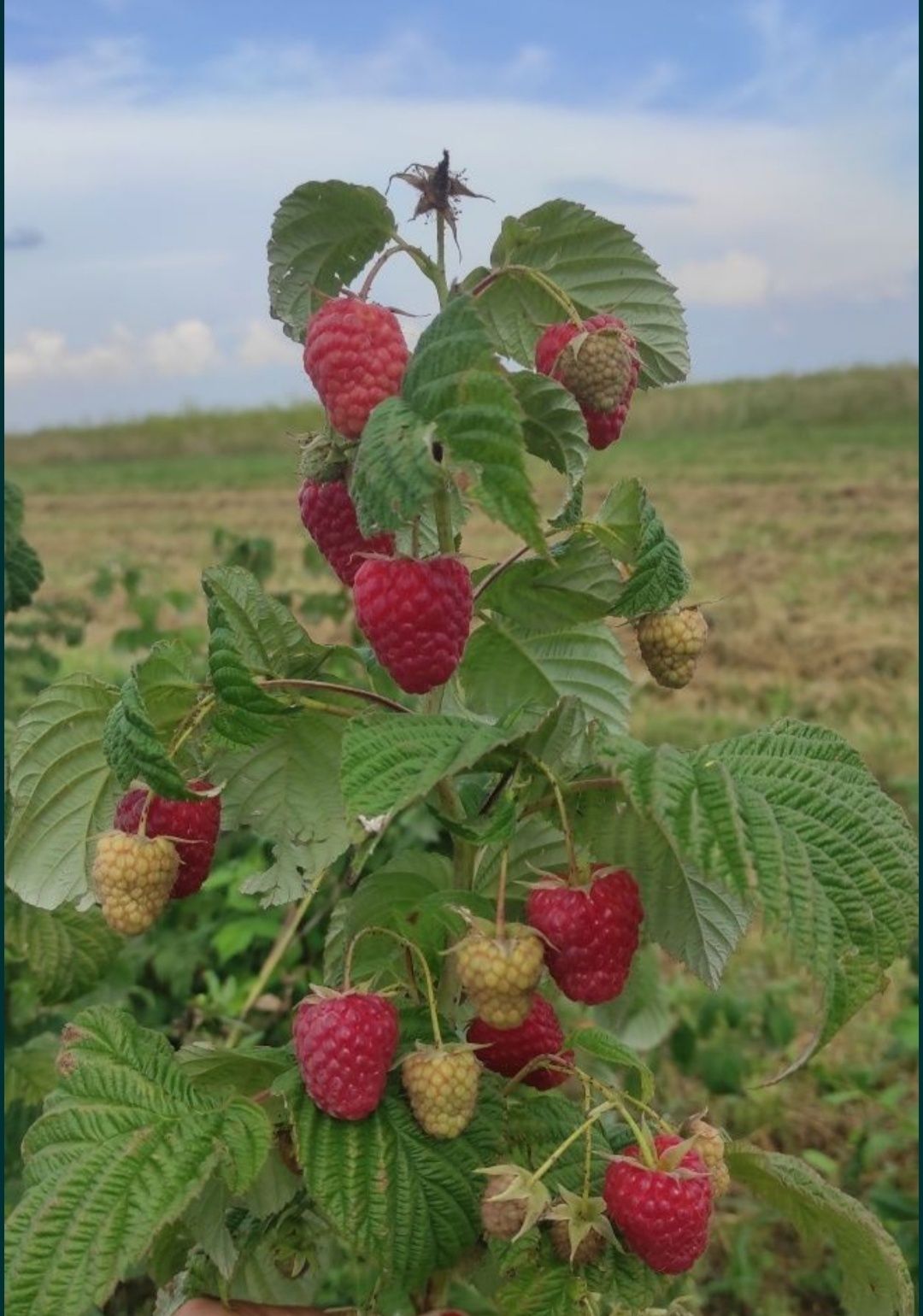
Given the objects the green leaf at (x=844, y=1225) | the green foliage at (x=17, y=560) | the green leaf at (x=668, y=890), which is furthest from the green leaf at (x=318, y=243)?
the green foliage at (x=17, y=560)

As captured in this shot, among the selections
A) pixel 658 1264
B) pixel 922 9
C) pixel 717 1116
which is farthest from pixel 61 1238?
pixel 717 1116

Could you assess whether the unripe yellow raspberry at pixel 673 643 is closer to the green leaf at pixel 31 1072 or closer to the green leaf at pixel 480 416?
the green leaf at pixel 480 416

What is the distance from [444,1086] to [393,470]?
1.02 feet

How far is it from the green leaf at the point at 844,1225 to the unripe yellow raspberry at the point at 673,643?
0.32 metres

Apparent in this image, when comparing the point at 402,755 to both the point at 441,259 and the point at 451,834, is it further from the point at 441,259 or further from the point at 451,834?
the point at 441,259

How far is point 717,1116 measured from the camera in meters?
2.30

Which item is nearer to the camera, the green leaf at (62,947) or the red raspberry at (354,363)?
the red raspberry at (354,363)

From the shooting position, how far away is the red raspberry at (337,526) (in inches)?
30.9

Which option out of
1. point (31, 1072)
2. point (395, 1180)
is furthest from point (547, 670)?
point (31, 1072)

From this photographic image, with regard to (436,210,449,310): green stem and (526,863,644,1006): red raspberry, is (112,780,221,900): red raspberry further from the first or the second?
(436,210,449,310): green stem

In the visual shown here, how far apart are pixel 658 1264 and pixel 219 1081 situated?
0.27 meters

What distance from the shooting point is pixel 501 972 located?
71cm

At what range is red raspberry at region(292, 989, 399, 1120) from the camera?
0.74 meters

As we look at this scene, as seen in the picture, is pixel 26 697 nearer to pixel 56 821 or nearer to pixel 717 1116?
pixel 717 1116
